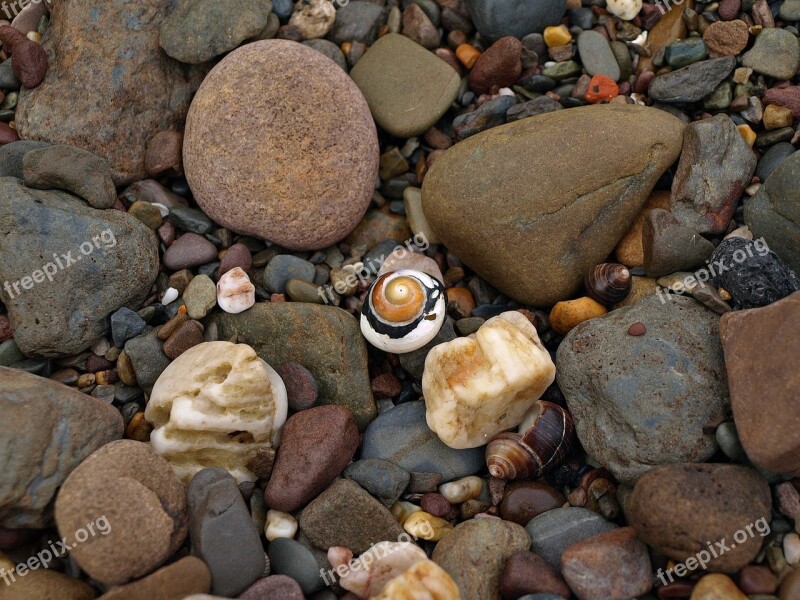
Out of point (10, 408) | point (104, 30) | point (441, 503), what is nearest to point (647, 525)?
point (441, 503)

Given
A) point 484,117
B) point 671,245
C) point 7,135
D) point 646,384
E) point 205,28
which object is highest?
point 205,28

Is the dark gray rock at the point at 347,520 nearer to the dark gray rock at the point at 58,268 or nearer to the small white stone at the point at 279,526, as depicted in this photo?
the small white stone at the point at 279,526

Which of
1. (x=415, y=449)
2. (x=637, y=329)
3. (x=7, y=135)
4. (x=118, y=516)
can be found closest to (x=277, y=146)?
(x=7, y=135)

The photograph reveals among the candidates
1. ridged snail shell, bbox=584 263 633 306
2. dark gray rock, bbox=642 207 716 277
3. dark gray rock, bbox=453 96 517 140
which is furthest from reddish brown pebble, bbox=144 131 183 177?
dark gray rock, bbox=642 207 716 277

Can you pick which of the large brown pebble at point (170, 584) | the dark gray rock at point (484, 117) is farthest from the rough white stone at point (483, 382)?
the dark gray rock at point (484, 117)

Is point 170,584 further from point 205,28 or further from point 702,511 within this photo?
point 205,28

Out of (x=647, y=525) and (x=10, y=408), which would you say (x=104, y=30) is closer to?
(x=10, y=408)
